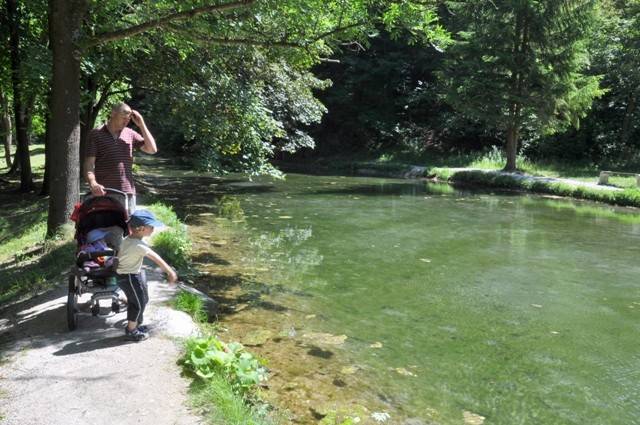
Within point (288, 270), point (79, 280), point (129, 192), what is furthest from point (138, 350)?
point (288, 270)

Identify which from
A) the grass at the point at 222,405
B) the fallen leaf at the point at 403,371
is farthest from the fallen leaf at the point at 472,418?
the grass at the point at 222,405

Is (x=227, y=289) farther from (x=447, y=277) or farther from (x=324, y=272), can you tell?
(x=447, y=277)

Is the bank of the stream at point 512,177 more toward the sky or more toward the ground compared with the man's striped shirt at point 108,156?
more toward the ground

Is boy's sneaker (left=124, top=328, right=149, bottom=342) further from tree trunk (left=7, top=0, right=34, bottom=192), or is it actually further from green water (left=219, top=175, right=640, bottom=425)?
tree trunk (left=7, top=0, right=34, bottom=192)

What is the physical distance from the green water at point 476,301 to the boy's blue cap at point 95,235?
8.49 feet

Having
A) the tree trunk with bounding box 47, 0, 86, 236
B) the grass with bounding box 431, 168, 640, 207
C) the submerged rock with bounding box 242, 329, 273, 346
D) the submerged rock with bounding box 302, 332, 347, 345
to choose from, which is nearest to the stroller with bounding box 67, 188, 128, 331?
the submerged rock with bounding box 242, 329, 273, 346

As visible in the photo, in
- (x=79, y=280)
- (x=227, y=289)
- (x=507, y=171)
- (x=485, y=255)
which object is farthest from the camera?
(x=507, y=171)

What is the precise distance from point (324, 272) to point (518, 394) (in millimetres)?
4300

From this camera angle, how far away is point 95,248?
16.4 feet

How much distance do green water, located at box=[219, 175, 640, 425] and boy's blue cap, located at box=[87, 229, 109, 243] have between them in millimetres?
2587

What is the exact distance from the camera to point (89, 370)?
4.21 meters

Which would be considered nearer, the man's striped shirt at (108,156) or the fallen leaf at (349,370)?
the fallen leaf at (349,370)

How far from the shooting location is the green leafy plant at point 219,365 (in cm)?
421

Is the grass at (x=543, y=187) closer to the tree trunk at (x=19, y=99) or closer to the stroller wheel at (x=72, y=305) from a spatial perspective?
the tree trunk at (x=19, y=99)
